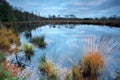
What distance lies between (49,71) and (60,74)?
0.45m

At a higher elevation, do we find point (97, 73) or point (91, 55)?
point (91, 55)

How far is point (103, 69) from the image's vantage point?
23.5ft

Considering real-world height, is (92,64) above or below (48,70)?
above

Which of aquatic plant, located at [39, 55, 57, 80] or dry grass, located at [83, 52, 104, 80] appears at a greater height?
dry grass, located at [83, 52, 104, 80]

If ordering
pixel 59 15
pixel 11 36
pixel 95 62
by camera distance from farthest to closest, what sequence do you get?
pixel 59 15
pixel 11 36
pixel 95 62

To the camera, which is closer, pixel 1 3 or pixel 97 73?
pixel 97 73

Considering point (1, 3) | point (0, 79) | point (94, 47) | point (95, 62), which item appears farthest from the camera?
point (1, 3)

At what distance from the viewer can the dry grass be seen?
6773 millimetres

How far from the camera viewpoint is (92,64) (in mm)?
6848

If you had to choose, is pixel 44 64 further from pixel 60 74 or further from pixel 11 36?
pixel 11 36

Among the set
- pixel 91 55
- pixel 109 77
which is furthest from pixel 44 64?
pixel 109 77

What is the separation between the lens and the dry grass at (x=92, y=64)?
677 centimetres

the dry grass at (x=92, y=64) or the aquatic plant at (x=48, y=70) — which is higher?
the dry grass at (x=92, y=64)

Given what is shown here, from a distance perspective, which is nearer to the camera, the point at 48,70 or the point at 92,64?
the point at 92,64
